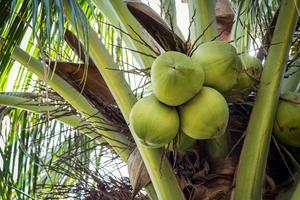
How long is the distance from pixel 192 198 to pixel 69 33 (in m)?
0.51

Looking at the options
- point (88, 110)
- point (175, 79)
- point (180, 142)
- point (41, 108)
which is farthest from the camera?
point (41, 108)

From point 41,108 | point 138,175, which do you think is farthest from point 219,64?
point 41,108

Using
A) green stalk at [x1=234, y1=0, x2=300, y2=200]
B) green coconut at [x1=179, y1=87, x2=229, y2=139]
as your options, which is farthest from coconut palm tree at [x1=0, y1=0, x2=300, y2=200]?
green coconut at [x1=179, y1=87, x2=229, y2=139]

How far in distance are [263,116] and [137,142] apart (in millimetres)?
271

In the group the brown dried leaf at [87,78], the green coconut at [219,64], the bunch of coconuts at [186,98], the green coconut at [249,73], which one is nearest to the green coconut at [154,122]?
the bunch of coconuts at [186,98]

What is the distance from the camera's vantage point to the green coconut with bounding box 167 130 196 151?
106 cm

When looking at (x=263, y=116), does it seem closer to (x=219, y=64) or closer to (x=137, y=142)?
(x=219, y=64)

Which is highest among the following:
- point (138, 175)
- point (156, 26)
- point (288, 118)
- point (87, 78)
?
point (156, 26)

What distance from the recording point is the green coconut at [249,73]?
3.84 feet

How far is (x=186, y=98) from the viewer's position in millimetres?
991

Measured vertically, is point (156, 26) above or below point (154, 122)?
above

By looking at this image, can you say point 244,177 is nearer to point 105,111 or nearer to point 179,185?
point 179,185

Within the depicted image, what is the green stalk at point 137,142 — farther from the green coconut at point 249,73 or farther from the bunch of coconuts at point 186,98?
the green coconut at point 249,73

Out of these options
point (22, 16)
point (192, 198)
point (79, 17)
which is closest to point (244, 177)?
point (192, 198)
